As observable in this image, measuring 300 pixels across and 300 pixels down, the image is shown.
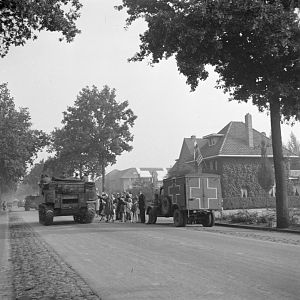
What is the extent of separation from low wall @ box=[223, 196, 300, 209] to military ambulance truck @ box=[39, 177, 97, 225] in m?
19.4

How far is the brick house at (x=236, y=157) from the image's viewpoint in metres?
48.5

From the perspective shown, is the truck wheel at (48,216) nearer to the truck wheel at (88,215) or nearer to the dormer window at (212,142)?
the truck wheel at (88,215)

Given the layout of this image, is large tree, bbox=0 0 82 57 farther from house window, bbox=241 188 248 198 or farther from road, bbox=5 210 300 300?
house window, bbox=241 188 248 198

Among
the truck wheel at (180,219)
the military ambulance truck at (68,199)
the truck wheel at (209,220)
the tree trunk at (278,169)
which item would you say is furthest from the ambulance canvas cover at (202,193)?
the military ambulance truck at (68,199)

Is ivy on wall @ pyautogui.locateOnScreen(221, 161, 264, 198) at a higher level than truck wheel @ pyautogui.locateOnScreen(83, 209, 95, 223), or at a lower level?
higher

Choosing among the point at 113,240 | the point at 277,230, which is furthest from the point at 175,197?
the point at 113,240

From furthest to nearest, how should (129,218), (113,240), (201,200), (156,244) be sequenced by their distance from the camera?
(129,218)
(201,200)
(113,240)
(156,244)

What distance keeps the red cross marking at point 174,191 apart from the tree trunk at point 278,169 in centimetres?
479

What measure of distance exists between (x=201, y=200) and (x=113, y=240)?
24.8 feet

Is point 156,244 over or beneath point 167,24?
beneath

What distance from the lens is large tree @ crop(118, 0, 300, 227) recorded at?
663 inches

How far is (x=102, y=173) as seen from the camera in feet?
161

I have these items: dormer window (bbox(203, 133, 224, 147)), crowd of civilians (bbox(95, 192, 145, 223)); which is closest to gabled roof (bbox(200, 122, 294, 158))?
dormer window (bbox(203, 133, 224, 147))

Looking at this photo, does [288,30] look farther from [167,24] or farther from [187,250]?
[187,250]
